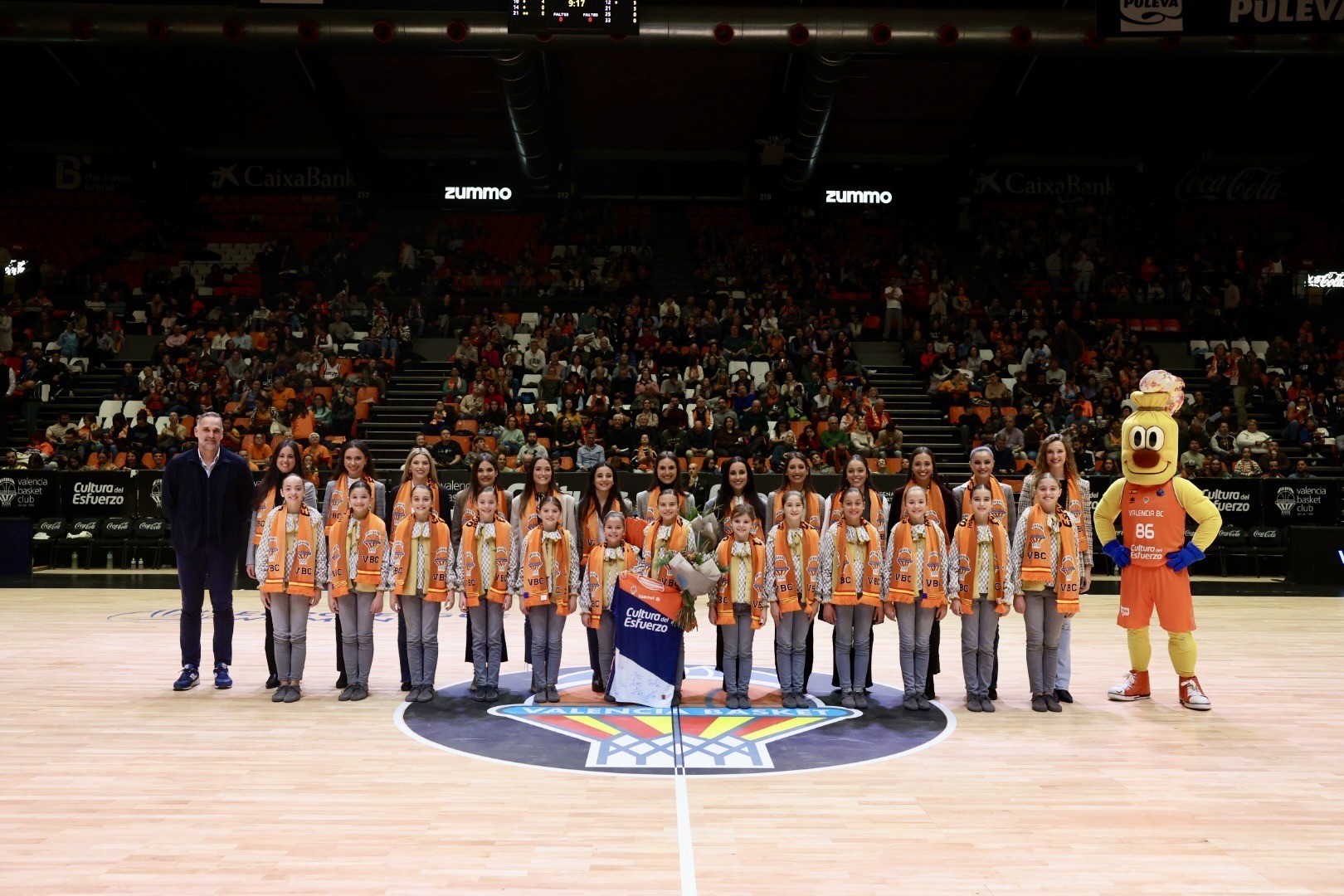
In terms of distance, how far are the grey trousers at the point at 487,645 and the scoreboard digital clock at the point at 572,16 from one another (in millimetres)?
9023

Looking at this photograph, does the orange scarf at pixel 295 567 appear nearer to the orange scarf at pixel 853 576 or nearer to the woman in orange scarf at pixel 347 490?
the woman in orange scarf at pixel 347 490

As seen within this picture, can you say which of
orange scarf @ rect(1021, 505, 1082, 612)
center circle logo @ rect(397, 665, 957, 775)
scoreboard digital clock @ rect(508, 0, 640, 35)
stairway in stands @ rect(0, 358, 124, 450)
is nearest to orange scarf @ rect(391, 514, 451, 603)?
center circle logo @ rect(397, 665, 957, 775)

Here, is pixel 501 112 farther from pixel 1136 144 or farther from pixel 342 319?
pixel 1136 144

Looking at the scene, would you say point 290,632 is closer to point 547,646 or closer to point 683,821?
point 547,646

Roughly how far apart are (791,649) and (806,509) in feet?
3.17

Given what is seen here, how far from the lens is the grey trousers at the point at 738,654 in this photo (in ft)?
21.3

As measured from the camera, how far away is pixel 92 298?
20.9 meters

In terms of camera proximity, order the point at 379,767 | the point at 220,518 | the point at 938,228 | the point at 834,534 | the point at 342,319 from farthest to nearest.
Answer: the point at 938,228 → the point at 342,319 → the point at 220,518 → the point at 834,534 → the point at 379,767

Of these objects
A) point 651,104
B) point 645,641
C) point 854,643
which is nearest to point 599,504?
point 645,641

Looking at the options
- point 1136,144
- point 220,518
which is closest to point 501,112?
point 1136,144

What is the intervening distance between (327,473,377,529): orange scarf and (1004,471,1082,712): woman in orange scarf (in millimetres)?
4161

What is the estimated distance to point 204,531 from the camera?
702cm

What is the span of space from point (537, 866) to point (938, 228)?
22248mm

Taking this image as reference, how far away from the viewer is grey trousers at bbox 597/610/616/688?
6750 mm
